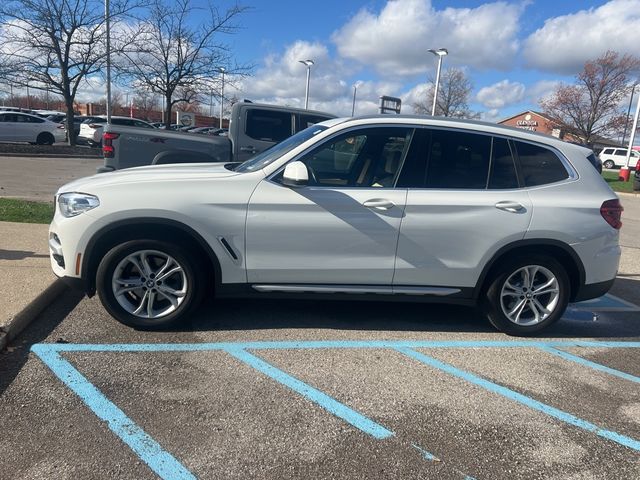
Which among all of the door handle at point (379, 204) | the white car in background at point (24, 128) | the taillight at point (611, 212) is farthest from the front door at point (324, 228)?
the white car in background at point (24, 128)

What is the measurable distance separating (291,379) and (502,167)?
8.17 ft

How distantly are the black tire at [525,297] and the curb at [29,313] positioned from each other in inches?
146

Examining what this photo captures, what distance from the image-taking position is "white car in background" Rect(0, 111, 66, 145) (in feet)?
75.8

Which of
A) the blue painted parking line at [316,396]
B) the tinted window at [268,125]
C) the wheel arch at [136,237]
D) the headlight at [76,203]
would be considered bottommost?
the blue painted parking line at [316,396]

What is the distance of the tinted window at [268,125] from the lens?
28.3 feet

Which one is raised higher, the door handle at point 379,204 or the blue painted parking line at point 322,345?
the door handle at point 379,204

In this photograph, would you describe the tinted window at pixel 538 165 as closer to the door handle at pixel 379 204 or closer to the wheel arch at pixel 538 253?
the wheel arch at pixel 538 253

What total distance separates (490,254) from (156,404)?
281cm

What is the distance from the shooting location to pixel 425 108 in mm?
51344

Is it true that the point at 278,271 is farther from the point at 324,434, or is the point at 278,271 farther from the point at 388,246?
the point at 324,434

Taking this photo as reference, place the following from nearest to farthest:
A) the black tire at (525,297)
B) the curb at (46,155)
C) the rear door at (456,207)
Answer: the rear door at (456,207) < the black tire at (525,297) < the curb at (46,155)

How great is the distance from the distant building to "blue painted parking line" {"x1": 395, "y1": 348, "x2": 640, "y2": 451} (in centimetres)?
4200

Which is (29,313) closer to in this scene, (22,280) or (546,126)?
(22,280)

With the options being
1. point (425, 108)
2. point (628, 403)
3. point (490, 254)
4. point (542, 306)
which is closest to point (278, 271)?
point (490, 254)
